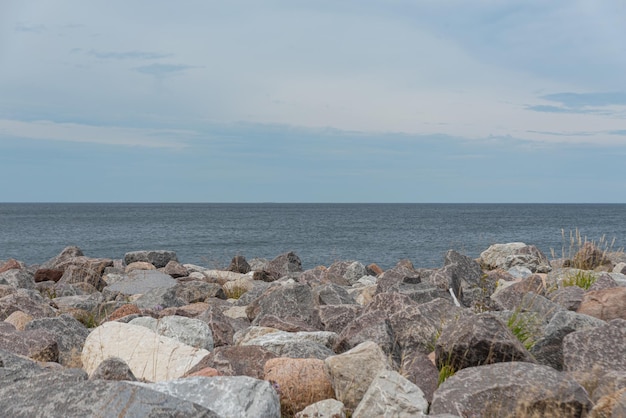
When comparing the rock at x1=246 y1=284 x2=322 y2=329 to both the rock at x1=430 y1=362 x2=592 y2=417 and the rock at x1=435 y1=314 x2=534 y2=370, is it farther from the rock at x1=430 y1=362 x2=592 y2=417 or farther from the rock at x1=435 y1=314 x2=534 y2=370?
the rock at x1=430 y1=362 x2=592 y2=417

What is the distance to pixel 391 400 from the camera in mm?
5402

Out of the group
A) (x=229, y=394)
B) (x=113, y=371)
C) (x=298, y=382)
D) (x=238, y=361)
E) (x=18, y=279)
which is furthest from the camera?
(x=18, y=279)

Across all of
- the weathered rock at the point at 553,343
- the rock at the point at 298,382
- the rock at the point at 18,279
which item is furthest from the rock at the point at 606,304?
the rock at the point at 18,279

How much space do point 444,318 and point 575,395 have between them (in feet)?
8.28

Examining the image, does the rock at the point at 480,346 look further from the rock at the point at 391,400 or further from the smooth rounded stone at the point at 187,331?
the smooth rounded stone at the point at 187,331

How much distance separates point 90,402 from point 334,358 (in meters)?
2.48

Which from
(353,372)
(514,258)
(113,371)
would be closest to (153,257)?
(514,258)

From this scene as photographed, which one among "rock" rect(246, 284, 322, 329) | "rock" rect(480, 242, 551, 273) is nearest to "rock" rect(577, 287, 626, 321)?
"rock" rect(246, 284, 322, 329)

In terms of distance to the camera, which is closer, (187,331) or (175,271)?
(187,331)

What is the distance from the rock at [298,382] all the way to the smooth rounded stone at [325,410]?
0.84 feet

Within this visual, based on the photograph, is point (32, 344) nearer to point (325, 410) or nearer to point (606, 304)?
point (325, 410)

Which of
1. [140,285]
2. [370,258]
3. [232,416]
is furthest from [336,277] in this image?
[370,258]

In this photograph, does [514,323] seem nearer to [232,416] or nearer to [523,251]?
[232,416]

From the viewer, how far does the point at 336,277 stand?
17.0 meters
